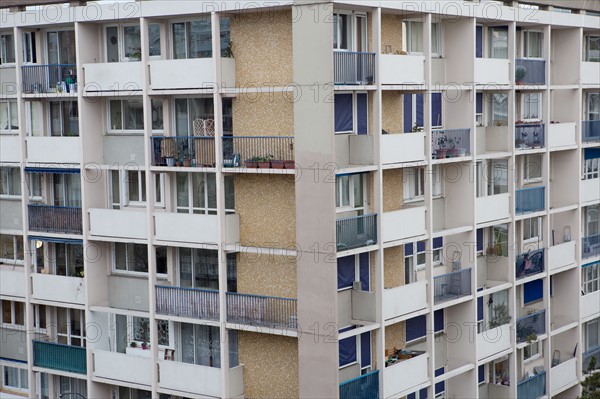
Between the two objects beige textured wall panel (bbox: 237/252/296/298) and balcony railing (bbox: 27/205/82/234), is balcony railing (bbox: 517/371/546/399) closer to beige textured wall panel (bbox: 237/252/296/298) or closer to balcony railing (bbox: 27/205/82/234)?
beige textured wall panel (bbox: 237/252/296/298)

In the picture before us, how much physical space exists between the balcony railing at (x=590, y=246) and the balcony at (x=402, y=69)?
10566 mm

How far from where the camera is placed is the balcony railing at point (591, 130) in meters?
37.5

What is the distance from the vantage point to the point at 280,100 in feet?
92.9

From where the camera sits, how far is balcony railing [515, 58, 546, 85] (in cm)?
3448

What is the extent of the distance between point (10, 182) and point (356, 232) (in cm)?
1064

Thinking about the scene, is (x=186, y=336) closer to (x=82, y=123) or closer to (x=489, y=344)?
(x=82, y=123)

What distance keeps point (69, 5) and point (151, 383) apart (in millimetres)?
9781

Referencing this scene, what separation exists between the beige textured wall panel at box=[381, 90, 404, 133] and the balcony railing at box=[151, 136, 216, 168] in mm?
4321

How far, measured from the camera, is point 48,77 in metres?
31.9

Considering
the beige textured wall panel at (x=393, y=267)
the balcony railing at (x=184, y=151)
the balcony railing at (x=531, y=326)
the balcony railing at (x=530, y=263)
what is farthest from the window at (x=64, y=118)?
the balcony railing at (x=531, y=326)

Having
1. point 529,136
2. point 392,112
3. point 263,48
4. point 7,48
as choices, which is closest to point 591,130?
point 529,136

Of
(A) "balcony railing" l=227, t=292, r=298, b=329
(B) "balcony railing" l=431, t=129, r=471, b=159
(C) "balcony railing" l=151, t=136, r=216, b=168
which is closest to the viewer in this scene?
(A) "balcony railing" l=227, t=292, r=298, b=329

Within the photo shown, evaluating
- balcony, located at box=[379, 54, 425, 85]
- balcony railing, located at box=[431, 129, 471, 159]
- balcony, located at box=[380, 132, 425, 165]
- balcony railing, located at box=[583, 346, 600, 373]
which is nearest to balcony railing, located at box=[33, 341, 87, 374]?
balcony, located at box=[380, 132, 425, 165]

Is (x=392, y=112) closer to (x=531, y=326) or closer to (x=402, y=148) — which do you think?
(x=402, y=148)
